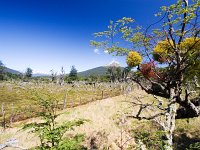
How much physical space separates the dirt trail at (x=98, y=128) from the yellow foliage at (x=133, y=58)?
20.2 ft

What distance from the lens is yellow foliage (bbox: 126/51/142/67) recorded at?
10.1 meters

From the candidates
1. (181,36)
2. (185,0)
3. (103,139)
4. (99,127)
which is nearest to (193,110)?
(181,36)

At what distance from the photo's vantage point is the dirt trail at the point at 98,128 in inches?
784

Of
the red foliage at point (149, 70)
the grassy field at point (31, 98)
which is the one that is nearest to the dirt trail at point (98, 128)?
the grassy field at point (31, 98)

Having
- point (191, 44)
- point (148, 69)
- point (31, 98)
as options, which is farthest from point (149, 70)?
point (31, 98)

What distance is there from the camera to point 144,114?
23.2 m

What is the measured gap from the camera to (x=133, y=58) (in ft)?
33.3

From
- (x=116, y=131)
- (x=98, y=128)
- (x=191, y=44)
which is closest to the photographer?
(x=191, y=44)

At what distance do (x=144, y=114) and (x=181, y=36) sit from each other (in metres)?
14.5

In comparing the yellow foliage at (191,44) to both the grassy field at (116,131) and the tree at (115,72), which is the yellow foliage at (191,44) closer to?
A: the grassy field at (116,131)

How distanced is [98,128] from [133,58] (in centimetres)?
1308

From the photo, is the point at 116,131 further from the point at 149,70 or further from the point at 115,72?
the point at 115,72

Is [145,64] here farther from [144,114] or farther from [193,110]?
[144,114]

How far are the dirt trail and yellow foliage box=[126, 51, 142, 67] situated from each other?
616 centimetres
